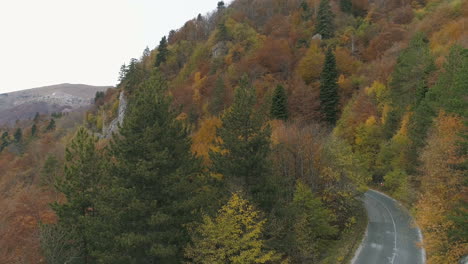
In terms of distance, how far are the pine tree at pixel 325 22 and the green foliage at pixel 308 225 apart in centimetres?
5518

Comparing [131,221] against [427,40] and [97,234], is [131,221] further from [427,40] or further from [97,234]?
[427,40]

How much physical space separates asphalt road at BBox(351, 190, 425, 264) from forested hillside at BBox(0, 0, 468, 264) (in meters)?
1.30

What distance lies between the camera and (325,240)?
1077 inches

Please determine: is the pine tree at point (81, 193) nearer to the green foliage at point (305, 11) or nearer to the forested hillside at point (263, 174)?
the forested hillside at point (263, 174)

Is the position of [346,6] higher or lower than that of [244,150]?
higher

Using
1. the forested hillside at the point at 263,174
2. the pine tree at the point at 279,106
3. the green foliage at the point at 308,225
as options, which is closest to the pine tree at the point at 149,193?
the forested hillside at the point at 263,174

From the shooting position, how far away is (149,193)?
1991 centimetres

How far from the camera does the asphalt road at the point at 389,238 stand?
24.4 m

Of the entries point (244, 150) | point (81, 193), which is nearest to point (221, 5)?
point (81, 193)

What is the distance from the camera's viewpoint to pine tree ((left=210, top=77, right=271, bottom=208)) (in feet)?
72.5

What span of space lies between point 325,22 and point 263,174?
200 feet

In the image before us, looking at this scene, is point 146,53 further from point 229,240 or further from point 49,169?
point 229,240

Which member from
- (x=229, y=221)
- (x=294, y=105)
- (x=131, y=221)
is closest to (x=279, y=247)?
(x=229, y=221)

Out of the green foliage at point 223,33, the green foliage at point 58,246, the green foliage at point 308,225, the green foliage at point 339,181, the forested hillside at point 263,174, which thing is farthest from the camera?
the green foliage at point 223,33
